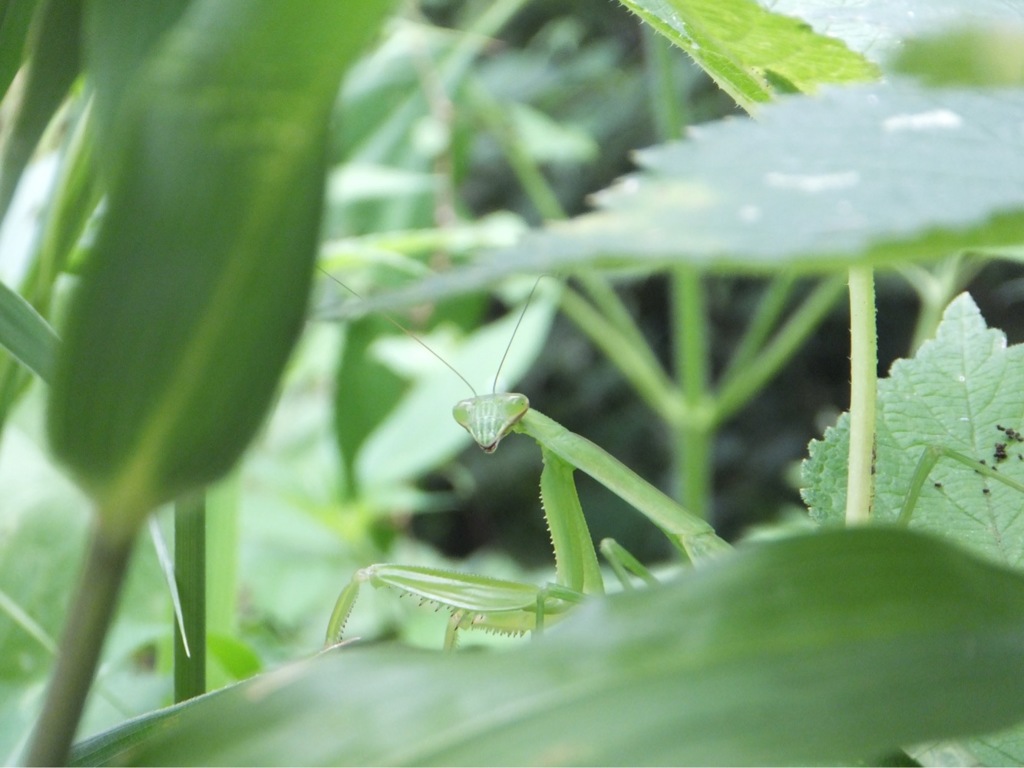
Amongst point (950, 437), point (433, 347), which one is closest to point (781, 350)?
point (433, 347)

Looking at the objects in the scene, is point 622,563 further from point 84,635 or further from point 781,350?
point 781,350

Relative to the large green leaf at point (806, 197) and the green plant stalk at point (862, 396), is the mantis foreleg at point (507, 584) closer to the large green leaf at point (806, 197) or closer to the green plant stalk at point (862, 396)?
the green plant stalk at point (862, 396)

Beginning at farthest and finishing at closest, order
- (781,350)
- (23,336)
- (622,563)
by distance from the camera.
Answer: (781,350) → (622,563) → (23,336)

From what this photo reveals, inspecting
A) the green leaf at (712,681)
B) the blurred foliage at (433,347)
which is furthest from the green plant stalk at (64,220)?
the green leaf at (712,681)

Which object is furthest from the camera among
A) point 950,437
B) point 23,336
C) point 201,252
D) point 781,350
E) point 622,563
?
point 781,350

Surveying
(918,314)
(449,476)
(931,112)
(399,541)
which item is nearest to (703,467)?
(399,541)

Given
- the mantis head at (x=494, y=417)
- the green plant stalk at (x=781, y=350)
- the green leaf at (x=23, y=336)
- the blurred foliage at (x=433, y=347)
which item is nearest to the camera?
the green leaf at (x=23, y=336)

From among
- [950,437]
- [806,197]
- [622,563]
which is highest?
[806,197]
